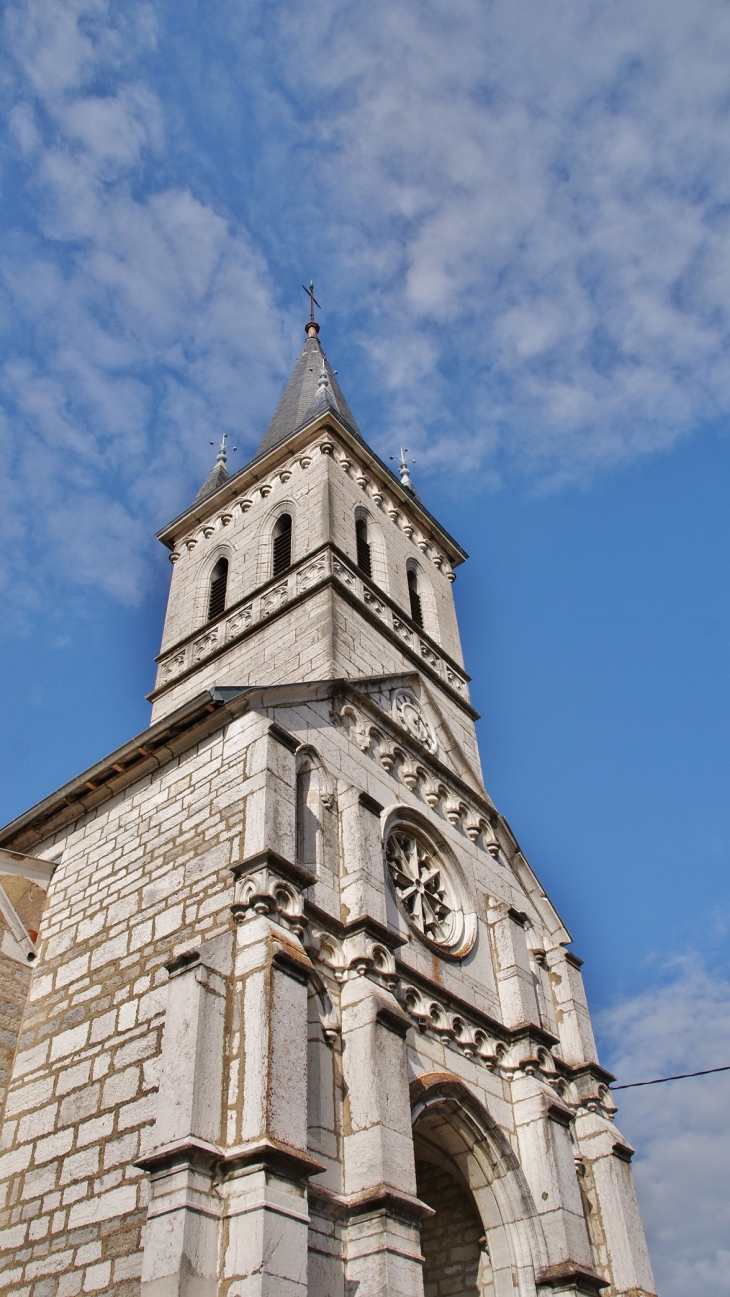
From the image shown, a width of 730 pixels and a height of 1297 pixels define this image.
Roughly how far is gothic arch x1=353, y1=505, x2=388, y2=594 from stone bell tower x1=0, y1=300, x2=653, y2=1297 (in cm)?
195

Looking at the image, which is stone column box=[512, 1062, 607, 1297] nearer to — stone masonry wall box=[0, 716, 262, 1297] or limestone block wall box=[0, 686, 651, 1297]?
limestone block wall box=[0, 686, 651, 1297]

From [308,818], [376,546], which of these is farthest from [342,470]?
[308,818]

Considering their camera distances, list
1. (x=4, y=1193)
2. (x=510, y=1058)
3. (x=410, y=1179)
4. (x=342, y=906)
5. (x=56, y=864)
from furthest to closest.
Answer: (x=56, y=864) → (x=510, y=1058) → (x=342, y=906) → (x=4, y=1193) → (x=410, y=1179)

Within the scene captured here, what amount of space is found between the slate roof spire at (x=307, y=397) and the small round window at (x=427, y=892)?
10.0 m

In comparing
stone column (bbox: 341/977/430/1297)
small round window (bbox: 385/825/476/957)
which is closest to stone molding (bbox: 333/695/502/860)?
small round window (bbox: 385/825/476/957)

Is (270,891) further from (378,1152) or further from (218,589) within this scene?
(218,589)

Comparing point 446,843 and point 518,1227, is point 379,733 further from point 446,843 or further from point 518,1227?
point 518,1227

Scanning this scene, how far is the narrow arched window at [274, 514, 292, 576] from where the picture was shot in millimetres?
17844

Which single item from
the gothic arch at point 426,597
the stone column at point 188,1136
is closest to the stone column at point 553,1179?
the stone column at point 188,1136

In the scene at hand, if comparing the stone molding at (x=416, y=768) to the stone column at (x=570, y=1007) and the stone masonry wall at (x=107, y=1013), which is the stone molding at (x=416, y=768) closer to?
the stone column at (x=570, y=1007)

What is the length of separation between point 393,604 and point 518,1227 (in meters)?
9.61

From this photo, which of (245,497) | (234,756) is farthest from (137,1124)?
(245,497)

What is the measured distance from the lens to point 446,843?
509 inches

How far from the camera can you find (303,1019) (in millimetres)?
8086
